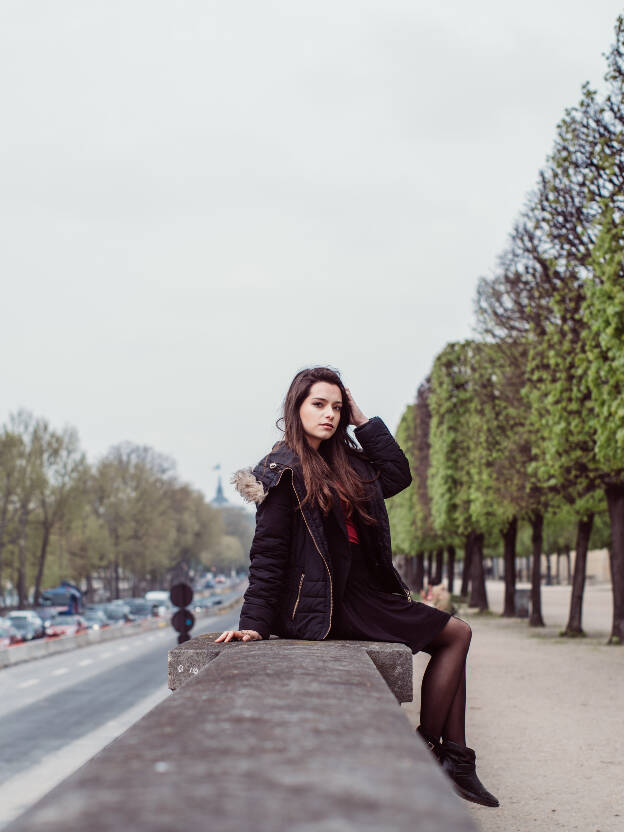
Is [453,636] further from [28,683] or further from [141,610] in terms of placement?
[141,610]

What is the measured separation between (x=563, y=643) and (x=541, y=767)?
17859 mm

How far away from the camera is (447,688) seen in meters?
5.26

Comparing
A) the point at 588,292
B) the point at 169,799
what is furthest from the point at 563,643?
the point at 169,799

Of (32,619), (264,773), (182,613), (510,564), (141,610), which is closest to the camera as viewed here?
(264,773)

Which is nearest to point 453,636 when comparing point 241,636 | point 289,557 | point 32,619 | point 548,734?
point 289,557

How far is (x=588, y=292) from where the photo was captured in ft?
60.5

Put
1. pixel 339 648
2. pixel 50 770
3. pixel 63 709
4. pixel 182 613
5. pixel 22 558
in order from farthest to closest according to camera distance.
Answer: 1. pixel 22 558
2. pixel 182 613
3. pixel 63 709
4. pixel 50 770
5. pixel 339 648

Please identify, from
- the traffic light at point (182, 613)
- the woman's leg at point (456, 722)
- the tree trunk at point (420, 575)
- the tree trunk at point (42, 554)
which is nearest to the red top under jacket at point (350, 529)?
the woman's leg at point (456, 722)

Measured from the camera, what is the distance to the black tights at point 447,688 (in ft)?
17.3

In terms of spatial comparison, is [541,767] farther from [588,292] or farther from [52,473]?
[52,473]

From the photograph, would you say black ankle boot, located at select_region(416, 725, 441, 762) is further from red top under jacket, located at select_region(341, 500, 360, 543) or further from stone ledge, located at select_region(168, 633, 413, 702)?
red top under jacket, located at select_region(341, 500, 360, 543)

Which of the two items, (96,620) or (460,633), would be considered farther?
(96,620)

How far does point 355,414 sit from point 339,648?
1518mm

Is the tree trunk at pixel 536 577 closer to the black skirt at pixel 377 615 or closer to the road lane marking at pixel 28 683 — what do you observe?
the road lane marking at pixel 28 683
